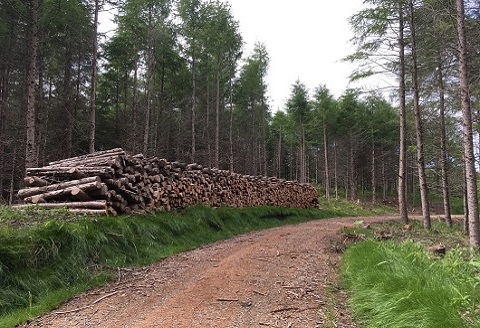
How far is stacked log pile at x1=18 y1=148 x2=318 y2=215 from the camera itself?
7.30 meters

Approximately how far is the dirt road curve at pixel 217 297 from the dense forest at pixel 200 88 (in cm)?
513

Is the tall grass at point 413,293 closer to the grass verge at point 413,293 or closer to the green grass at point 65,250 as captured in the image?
the grass verge at point 413,293

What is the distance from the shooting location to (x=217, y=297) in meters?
4.46

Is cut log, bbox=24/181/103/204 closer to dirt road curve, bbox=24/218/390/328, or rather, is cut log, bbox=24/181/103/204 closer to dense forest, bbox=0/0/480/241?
dirt road curve, bbox=24/218/390/328

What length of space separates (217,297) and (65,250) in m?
2.76

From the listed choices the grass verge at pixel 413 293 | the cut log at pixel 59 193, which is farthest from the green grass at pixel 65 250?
the grass verge at pixel 413 293

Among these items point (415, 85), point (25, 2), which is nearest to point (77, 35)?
point (25, 2)

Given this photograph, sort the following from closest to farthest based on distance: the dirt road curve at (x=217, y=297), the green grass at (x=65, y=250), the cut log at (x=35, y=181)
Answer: the dirt road curve at (x=217, y=297)
the green grass at (x=65, y=250)
the cut log at (x=35, y=181)

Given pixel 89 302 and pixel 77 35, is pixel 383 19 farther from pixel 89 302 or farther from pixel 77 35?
pixel 77 35

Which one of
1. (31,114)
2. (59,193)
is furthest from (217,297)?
(31,114)

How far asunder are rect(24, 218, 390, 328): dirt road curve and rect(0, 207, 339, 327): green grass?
1.15ft

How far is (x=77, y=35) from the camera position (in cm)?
1812

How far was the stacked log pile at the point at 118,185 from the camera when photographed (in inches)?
287

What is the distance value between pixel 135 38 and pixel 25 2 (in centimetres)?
608
